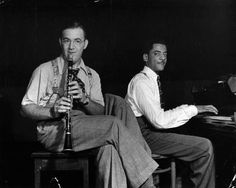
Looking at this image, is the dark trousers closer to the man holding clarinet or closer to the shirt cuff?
the shirt cuff

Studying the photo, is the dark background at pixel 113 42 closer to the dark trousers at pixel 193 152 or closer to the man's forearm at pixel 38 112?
the dark trousers at pixel 193 152

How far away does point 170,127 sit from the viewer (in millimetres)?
3822

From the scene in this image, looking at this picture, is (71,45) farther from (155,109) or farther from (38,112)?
(155,109)

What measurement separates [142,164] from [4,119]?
7.03 ft

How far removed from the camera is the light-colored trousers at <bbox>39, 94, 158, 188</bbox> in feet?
10.6

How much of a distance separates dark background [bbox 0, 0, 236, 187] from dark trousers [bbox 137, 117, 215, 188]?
1157 mm

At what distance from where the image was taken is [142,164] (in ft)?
10.8

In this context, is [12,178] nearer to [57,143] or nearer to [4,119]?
[4,119]

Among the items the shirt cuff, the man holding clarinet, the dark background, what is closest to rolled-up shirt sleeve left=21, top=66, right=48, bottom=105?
the man holding clarinet

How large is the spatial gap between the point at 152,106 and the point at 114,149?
69 cm

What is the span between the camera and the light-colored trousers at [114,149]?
322cm

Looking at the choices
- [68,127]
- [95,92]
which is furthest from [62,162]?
[95,92]

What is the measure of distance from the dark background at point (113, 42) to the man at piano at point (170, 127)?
1068 millimetres

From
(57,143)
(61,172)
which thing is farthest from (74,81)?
(61,172)
